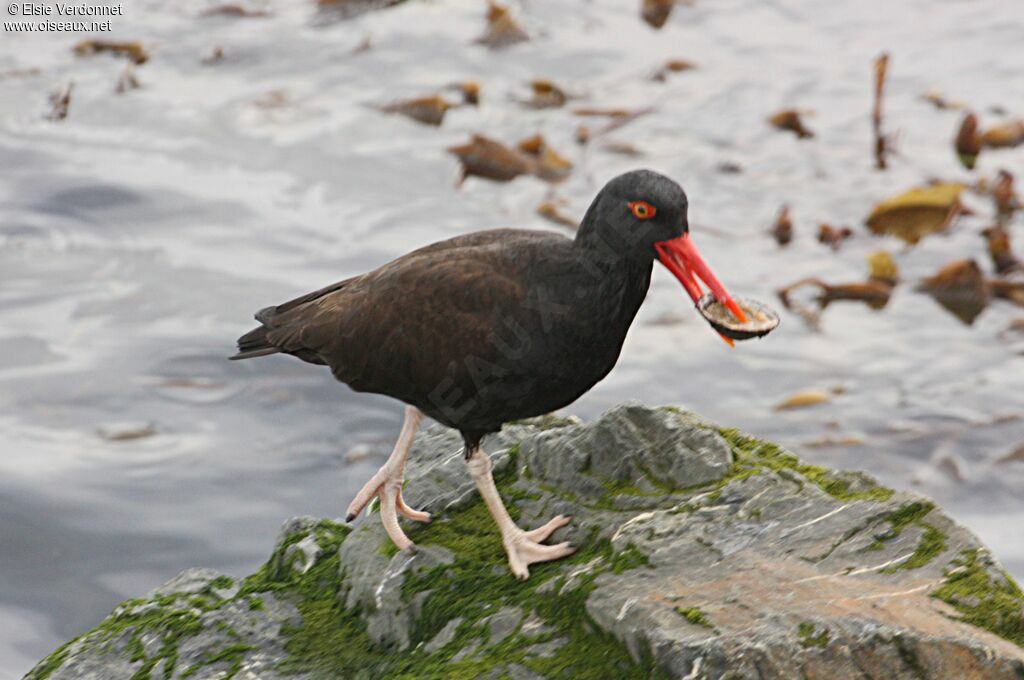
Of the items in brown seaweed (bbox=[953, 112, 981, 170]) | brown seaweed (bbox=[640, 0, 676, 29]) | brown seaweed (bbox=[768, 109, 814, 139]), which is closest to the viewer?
brown seaweed (bbox=[953, 112, 981, 170])

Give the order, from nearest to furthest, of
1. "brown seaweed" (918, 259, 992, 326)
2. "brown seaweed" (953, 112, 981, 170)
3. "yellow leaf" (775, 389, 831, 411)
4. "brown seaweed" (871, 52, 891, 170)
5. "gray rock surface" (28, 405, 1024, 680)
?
"gray rock surface" (28, 405, 1024, 680), "yellow leaf" (775, 389, 831, 411), "brown seaweed" (918, 259, 992, 326), "brown seaweed" (953, 112, 981, 170), "brown seaweed" (871, 52, 891, 170)

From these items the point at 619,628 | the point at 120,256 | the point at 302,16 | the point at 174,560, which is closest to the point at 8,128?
the point at 120,256

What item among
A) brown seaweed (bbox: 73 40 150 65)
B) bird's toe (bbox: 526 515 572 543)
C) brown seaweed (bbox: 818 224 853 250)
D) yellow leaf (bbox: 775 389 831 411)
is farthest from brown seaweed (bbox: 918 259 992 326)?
brown seaweed (bbox: 73 40 150 65)

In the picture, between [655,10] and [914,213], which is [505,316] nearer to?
[914,213]

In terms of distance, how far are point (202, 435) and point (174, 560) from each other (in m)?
0.96

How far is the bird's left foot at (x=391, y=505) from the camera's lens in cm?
461

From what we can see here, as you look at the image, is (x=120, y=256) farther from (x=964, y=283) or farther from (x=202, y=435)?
(x=964, y=283)

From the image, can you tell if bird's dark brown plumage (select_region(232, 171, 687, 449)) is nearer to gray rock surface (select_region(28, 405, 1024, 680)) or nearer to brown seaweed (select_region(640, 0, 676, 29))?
gray rock surface (select_region(28, 405, 1024, 680))

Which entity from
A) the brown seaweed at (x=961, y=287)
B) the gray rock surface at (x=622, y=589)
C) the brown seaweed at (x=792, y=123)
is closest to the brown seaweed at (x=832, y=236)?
the brown seaweed at (x=961, y=287)

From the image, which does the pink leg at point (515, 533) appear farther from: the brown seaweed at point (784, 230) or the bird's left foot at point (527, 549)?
the brown seaweed at point (784, 230)

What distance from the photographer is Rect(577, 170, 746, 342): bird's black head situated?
13.9 ft

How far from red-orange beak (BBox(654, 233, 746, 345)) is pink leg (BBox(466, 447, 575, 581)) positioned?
850 millimetres

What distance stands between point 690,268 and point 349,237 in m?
5.25

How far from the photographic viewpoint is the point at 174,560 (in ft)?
22.5
